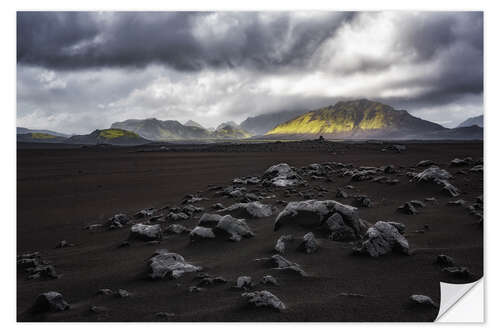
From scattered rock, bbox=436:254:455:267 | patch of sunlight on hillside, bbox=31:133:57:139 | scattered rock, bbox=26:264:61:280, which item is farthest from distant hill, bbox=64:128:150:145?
scattered rock, bbox=436:254:455:267

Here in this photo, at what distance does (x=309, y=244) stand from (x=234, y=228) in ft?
4.68

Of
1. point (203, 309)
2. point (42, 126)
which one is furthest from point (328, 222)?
point (42, 126)

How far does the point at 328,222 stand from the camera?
5.18 m

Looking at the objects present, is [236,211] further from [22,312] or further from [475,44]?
[475,44]

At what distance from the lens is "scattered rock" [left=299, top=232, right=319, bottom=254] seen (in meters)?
4.69

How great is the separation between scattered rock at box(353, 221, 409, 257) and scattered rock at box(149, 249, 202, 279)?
8.20 ft

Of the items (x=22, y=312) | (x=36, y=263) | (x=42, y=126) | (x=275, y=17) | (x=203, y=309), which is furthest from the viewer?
(x=42, y=126)

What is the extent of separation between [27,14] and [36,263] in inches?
199

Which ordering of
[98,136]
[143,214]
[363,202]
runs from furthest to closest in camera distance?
[98,136]
[143,214]
[363,202]

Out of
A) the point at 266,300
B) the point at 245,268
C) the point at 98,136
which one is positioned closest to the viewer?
the point at 266,300

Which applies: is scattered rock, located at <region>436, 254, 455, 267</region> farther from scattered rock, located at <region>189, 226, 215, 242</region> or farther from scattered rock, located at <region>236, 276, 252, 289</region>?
scattered rock, located at <region>189, 226, 215, 242</region>

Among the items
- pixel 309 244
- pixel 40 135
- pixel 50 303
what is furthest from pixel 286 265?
pixel 40 135

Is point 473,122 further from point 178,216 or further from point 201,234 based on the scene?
point 178,216

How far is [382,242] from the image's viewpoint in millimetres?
4547
